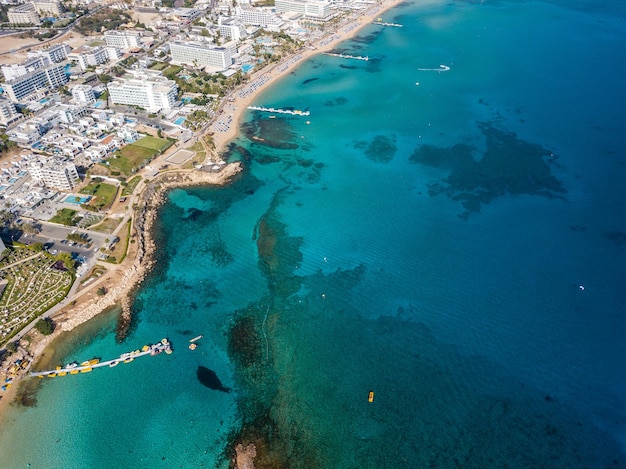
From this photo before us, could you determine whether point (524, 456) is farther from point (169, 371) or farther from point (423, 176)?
point (423, 176)

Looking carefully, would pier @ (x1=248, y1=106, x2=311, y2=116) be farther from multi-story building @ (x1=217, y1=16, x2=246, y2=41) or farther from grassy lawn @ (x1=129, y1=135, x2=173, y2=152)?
multi-story building @ (x1=217, y1=16, x2=246, y2=41)

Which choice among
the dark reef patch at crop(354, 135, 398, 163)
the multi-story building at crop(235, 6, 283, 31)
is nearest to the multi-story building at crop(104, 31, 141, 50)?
the multi-story building at crop(235, 6, 283, 31)

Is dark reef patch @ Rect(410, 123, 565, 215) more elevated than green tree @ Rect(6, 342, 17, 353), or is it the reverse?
dark reef patch @ Rect(410, 123, 565, 215)

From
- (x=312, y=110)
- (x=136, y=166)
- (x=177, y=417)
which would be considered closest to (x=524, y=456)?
(x=177, y=417)

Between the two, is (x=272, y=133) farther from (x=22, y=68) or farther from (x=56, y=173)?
(x=22, y=68)

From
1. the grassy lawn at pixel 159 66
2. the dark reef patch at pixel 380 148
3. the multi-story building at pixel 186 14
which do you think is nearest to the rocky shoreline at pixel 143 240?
the dark reef patch at pixel 380 148

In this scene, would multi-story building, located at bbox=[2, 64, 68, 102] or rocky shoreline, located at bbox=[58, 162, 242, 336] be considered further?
multi-story building, located at bbox=[2, 64, 68, 102]

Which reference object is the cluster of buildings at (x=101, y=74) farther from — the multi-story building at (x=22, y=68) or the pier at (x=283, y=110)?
the pier at (x=283, y=110)
